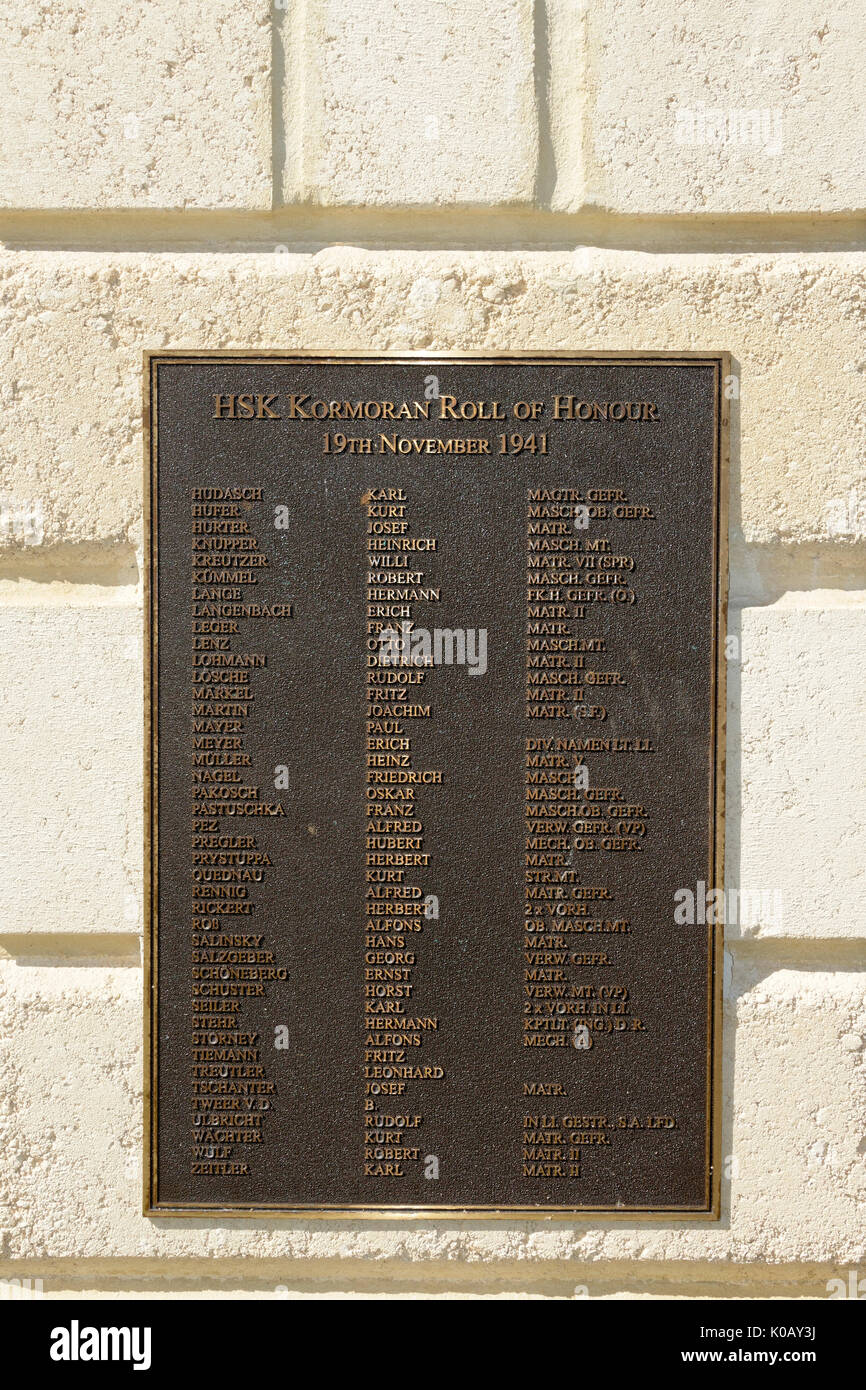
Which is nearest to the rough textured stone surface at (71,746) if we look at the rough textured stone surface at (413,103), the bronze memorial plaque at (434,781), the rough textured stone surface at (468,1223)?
the bronze memorial plaque at (434,781)

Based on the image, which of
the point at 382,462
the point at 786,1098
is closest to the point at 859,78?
the point at 382,462

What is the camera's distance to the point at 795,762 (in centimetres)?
272

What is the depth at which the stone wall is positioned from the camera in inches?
105

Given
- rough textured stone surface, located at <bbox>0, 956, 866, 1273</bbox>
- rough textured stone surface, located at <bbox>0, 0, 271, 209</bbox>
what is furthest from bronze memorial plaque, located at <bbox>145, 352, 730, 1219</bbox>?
rough textured stone surface, located at <bbox>0, 0, 271, 209</bbox>

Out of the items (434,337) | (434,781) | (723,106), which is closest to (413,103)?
(434,337)

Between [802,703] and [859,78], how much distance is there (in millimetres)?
1745

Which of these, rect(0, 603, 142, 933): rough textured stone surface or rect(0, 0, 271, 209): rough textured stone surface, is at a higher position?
rect(0, 0, 271, 209): rough textured stone surface

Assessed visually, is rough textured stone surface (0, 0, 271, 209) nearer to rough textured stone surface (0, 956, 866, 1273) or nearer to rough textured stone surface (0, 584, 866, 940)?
rough textured stone surface (0, 584, 866, 940)

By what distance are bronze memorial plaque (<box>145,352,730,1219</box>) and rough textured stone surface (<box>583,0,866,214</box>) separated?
528 millimetres

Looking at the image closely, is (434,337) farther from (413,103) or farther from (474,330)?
(413,103)

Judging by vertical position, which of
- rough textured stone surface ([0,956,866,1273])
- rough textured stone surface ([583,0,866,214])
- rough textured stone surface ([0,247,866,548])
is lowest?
rough textured stone surface ([0,956,866,1273])

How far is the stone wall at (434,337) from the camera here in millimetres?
2674

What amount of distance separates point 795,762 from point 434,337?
5.15ft

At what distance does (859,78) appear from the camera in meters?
2.68
